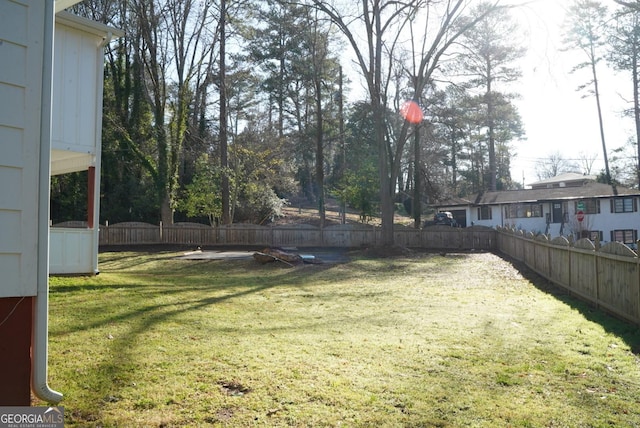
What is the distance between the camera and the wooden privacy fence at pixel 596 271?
23.3 feet

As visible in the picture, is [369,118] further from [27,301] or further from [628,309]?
[27,301]

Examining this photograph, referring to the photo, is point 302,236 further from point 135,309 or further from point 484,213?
point 484,213

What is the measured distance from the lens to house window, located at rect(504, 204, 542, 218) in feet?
121

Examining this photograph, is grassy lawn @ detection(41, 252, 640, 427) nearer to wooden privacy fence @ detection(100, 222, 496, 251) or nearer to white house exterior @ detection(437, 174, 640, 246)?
wooden privacy fence @ detection(100, 222, 496, 251)

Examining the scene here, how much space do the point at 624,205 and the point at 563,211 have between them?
398cm

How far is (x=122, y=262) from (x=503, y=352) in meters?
15.5

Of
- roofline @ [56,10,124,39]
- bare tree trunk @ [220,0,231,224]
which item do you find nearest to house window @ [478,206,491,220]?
bare tree trunk @ [220,0,231,224]

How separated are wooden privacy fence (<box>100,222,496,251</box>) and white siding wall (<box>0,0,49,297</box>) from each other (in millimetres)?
23071

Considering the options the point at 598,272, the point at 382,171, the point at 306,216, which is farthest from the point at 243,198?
the point at 598,272

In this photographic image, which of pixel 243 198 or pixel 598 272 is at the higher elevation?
pixel 243 198

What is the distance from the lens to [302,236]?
26.9 meters

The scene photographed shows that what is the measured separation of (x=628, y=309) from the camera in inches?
283

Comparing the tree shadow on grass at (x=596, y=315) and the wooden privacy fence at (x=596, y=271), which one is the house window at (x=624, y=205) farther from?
the tree shadow on grass at (x=596, y=315)

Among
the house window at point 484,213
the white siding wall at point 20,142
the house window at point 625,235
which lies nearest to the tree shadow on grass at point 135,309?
the white siding wall at point 20,142
